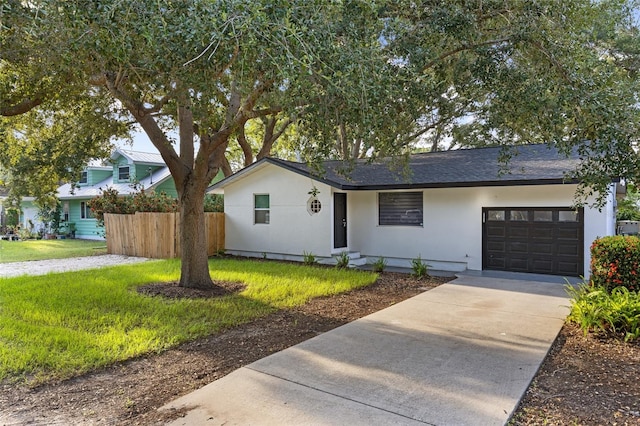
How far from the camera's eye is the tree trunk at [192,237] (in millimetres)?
8471

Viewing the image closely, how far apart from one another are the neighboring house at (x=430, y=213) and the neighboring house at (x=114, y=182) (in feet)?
24.7

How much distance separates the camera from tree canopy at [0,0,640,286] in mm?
3984

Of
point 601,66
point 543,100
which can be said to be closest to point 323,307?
point 543,100

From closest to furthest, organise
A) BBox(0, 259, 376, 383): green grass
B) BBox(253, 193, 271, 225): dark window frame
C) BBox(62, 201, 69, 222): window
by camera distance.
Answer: BBox(0, 259, 376, 383): green grass < BBox(253, 193, 271, 225): dark window frame < BBox(62, 201, 69, 222): window

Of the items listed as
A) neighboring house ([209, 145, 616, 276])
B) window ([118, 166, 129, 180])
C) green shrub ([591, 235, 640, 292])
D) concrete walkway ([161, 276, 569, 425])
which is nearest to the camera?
concrete walkway ([161, 276, 569, 425])

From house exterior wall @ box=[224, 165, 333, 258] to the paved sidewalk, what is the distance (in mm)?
3392

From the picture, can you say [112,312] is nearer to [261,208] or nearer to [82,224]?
[261,208]

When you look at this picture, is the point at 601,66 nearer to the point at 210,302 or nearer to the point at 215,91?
the point at 215,91

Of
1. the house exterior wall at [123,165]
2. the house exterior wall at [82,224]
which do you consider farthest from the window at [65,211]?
the house exterior wall at [123,165]

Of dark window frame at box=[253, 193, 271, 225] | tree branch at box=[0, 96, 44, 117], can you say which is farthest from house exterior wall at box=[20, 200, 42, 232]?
tree branch at box=[0, 96, 44, 117]

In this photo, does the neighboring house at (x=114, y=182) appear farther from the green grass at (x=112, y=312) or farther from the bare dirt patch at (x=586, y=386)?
the bare dirt patch at (x=586, y=386)

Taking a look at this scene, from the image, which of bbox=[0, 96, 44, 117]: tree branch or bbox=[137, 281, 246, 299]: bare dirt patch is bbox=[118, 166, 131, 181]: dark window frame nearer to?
bbox=[0, 96, 44, 117]: tree branch

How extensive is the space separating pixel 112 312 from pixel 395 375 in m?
4.70

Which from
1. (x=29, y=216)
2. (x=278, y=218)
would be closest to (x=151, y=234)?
(x=278, y=218)
